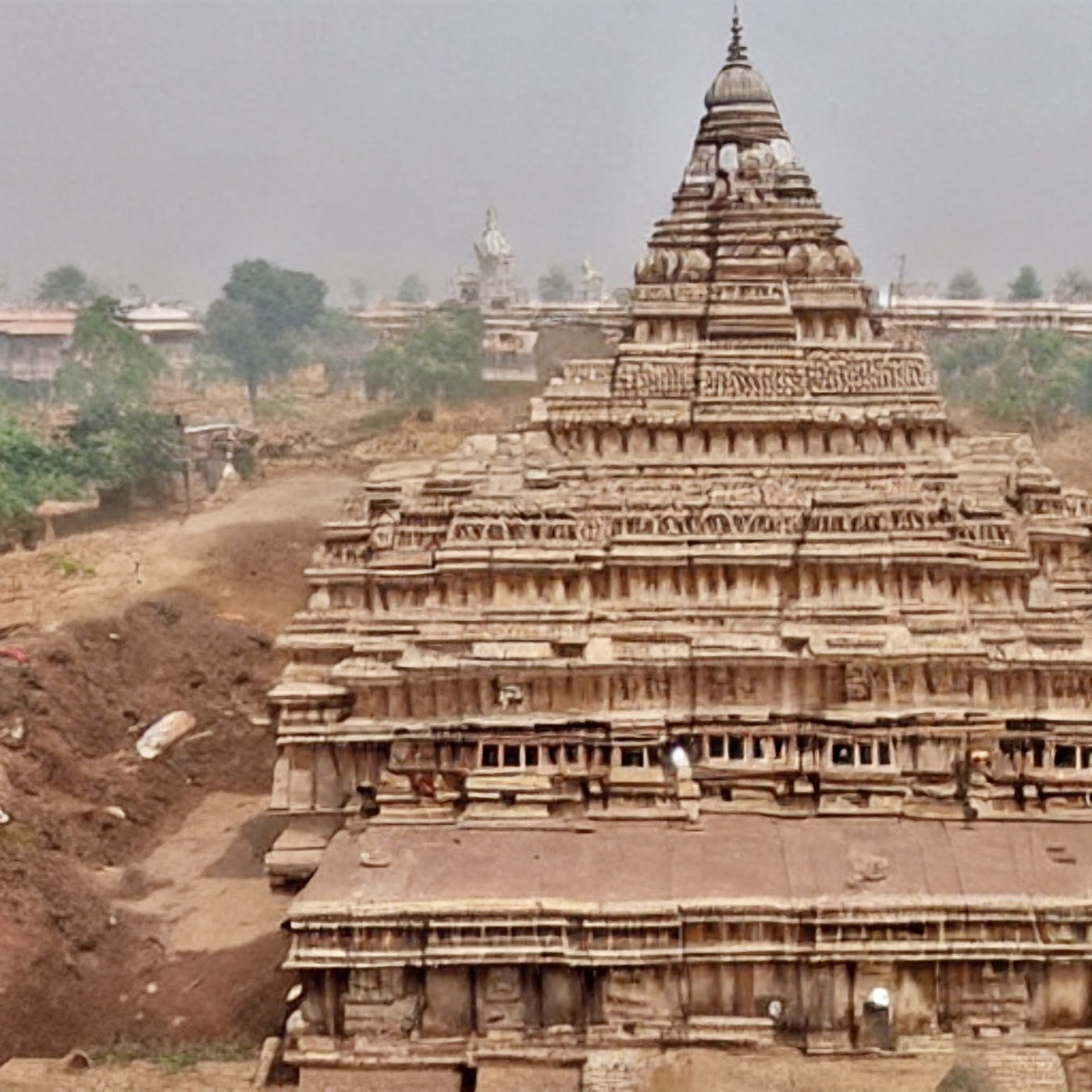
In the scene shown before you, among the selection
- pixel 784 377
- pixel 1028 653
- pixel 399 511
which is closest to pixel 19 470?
pixel 399 511

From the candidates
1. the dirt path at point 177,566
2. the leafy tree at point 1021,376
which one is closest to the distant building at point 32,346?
the dirt path at point 177,566

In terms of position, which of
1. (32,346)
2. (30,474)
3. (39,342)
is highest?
(39,342)

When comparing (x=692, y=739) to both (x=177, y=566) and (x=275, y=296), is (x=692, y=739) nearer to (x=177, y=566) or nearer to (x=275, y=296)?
(x=177, y=566)

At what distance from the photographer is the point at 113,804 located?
18.3 metres

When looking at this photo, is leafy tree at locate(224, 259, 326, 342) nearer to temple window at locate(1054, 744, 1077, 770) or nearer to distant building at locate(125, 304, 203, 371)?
distant building at locate(125, 304, 203, 371)

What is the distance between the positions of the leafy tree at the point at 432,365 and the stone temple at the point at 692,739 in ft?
98.8

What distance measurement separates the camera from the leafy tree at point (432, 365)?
4875cm

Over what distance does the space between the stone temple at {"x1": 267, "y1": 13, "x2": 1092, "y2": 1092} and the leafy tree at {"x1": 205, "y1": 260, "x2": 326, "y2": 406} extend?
44.9 meters

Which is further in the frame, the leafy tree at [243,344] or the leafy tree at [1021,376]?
the leafy tree at [243,344]

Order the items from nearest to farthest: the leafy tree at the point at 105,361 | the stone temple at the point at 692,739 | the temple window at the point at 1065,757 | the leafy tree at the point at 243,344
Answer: the stone temple at the point at 692,739, the temple window at the point at 1065,757, the leafy tree at the point at 105,361, the leafy tree at the point at 243,344

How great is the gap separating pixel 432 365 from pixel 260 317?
19706mm

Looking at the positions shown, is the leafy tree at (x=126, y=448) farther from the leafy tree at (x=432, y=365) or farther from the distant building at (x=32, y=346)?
the distant building at (x=32, y=346)

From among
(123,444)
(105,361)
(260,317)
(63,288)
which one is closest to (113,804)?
(123,444)

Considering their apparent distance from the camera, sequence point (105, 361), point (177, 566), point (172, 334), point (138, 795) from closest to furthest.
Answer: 1. point (138, 795)
2. point (177, 566)
3. point (105, 361)
4. point (172, 334)
